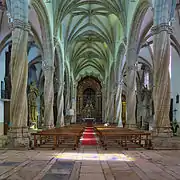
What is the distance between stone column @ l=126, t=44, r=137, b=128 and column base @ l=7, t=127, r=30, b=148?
10.6 m

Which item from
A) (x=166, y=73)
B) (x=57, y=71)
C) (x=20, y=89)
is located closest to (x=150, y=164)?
(x=166, y=73)

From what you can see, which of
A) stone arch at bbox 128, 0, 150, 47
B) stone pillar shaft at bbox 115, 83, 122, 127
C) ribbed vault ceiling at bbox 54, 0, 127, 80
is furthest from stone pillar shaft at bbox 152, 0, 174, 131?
stone pillar shaft at bbox 115, 83, 122, 127

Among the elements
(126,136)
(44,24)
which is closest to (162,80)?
(126,136)

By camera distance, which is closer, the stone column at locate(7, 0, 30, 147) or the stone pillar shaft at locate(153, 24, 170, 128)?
the stone column at locate(7, 0, 30, 147)

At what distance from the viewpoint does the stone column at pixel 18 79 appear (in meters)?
12.1

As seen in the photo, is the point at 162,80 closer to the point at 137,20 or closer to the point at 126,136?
the point at 126,136

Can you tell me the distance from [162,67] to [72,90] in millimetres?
36176

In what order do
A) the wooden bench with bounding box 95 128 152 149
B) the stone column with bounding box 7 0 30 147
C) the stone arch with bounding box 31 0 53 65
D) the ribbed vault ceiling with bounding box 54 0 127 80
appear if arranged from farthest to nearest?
the ribbed vault ceiling with bounding box 54 0 127 80, the stone arch with bounding box 31 0 53 65, the wooden bench with bounding box 95 128 152 149, the stone column with bounding box 7 0 30 147

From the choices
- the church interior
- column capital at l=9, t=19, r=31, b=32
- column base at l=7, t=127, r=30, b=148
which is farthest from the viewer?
column capital at l=9, t=19, r=31, b=32

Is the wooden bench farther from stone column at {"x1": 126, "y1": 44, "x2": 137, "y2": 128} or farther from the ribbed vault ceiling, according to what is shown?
the ribbed vault ceiling

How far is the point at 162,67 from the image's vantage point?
12.7m

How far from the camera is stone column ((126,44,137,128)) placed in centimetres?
2131

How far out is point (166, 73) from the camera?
41.7 feet

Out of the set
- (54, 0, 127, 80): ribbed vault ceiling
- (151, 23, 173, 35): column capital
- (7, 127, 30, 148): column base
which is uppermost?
(54, 0, 127, 80): ribbed vault ceiling
